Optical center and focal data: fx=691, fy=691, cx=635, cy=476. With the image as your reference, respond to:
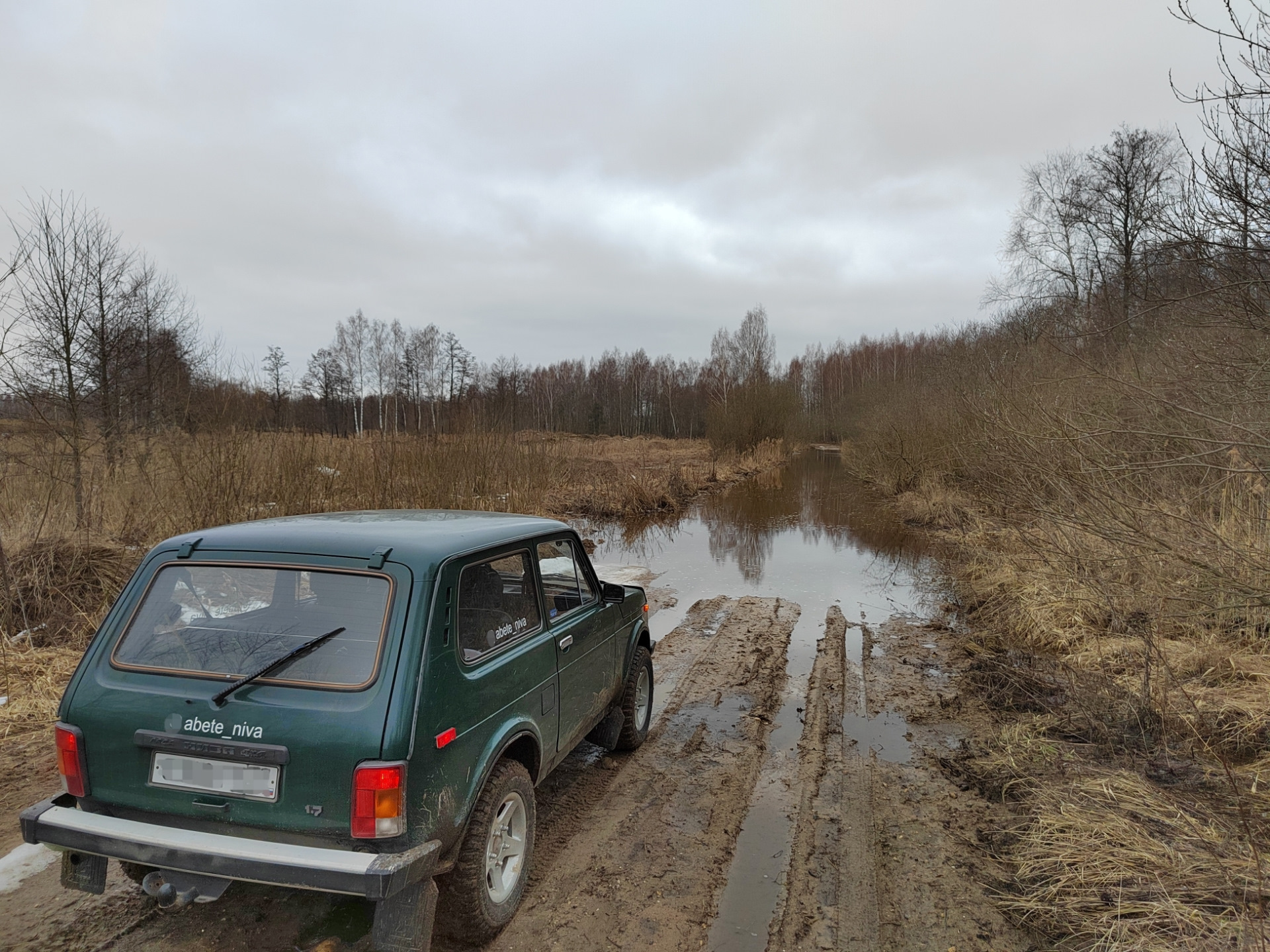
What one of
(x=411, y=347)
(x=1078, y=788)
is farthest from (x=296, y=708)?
(x=411, y=347)

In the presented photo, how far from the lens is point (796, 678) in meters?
6.76

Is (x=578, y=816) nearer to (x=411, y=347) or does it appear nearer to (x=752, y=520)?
(x=752, y=520)

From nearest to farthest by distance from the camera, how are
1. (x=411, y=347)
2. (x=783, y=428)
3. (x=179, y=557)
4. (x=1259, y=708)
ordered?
(x=179, y=557) < (x=1259, y=708) < (x=783, y=428) < (x=411, y=347)

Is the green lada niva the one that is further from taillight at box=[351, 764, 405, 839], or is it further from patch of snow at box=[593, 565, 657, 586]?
patch of snow at box=[593, 565, 657, 586]

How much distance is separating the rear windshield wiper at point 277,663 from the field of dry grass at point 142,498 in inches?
157

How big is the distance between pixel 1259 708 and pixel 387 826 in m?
5.92

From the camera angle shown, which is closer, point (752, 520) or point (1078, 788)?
point (1078, 788)

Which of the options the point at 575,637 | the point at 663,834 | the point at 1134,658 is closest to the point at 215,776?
the point at 575,637

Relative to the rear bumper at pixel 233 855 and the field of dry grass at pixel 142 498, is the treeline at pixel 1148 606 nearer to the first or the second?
the rear bumper at pixel 233 855

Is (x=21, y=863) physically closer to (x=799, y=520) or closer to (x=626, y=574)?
(x=626, y=574)

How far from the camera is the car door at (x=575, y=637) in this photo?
3766 mm

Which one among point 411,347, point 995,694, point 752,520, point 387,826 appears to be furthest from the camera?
point 411,347

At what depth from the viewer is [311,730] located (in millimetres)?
2426

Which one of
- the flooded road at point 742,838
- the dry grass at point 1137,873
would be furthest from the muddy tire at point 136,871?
the dry grass at point 1137,873
